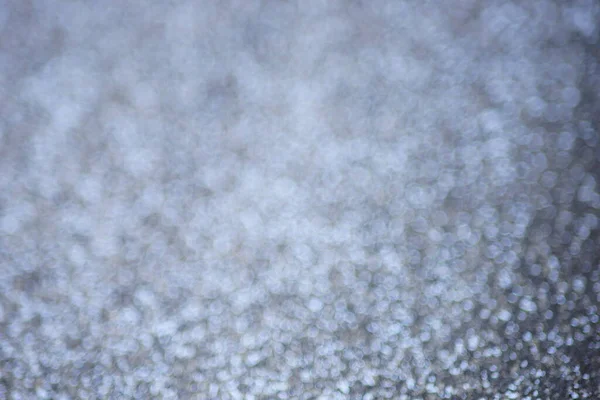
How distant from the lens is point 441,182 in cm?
26

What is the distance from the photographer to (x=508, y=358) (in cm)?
23

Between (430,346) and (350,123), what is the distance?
12 cm

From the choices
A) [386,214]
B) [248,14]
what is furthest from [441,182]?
[248,14]

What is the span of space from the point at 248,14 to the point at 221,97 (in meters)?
0.05

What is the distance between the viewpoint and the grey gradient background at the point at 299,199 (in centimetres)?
23

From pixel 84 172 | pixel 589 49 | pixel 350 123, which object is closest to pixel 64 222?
pixel 84 172

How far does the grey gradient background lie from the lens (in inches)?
8.9

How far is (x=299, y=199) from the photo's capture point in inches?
10.2

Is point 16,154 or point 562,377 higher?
point 16,154

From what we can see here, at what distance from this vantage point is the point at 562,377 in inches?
8.8

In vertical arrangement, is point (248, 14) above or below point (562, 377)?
above

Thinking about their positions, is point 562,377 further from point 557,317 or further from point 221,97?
point 221,97

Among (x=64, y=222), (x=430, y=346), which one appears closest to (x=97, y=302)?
(x=64, y=222)

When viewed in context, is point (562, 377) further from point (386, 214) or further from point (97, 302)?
point (97, 302)
